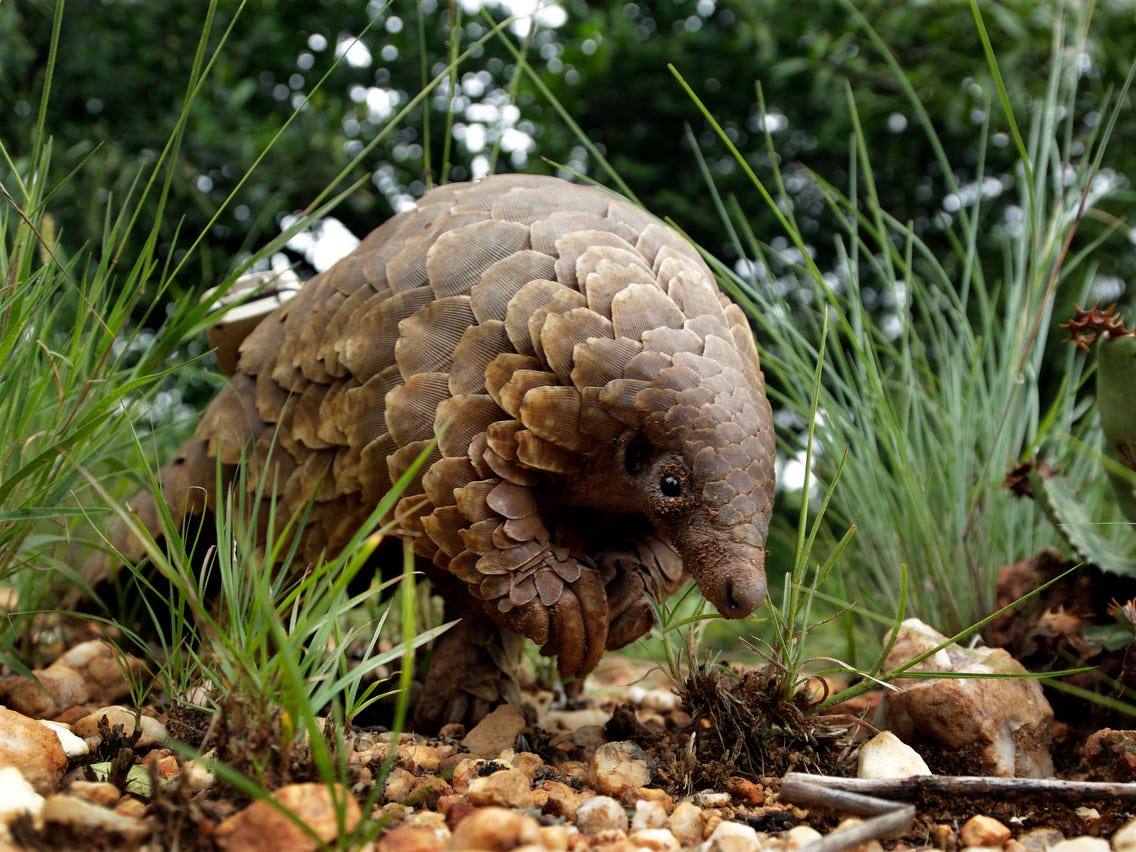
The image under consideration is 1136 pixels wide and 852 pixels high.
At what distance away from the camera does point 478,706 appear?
2307 mm

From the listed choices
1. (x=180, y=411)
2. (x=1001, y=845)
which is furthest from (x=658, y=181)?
(x=1001, y=845)

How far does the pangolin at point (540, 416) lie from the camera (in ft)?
6.24

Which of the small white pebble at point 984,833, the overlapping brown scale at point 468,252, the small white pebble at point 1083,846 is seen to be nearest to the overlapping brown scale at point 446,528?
the overlapping brown scale at point 468,252

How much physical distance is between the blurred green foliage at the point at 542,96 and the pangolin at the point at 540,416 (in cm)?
239

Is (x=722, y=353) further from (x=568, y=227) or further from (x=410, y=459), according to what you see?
(x=410, y=459)

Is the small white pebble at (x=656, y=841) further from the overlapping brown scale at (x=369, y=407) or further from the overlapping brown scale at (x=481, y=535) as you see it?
the overlapping brown scale at (x=369, y=407)

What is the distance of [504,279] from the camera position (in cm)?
203

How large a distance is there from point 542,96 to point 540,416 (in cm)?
320

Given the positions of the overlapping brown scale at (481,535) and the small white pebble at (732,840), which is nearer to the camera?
the small white pebble at (732,840)

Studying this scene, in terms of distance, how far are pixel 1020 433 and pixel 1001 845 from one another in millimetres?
1604

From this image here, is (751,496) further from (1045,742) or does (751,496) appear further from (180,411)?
(180,411)

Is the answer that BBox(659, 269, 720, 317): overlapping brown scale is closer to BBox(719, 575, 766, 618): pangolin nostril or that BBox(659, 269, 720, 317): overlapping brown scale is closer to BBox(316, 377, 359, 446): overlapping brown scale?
BBox(719, 575, 766, 618): pangolin nostril

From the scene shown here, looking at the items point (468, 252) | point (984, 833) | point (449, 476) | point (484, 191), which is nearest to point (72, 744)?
point (449, 476)

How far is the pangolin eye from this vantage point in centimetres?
192
